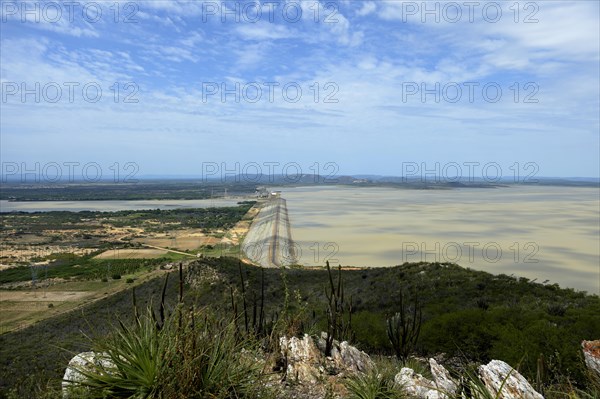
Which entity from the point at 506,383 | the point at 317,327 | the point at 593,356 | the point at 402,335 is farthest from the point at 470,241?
the point at 506,383

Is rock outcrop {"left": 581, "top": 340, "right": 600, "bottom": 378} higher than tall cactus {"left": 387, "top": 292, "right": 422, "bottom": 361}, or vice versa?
rock outcrop {"left": 581, "top": 340, "right": 600, "bottom": 378}

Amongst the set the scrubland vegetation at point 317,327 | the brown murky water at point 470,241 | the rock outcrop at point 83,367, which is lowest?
the brown murky water at point 470,241

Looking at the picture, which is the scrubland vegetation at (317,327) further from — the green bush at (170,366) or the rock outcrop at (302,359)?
the rock outcrop at (302,359)

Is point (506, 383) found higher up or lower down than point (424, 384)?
higher up

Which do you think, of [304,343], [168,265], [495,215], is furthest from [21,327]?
[495,215]

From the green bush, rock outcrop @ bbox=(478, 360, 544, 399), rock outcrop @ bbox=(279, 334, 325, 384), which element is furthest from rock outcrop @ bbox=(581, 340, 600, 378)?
the green bush

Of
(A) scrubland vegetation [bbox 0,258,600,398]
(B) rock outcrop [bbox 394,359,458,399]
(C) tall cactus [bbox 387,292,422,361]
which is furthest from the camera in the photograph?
(C) tall cactus [bbox 387,292,422,361]

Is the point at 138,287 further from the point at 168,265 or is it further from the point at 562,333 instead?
the point at 562,333

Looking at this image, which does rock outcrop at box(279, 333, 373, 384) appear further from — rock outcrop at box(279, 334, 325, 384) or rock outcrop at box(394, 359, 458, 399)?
rock outcrop at box(394, 359, 458, 399)

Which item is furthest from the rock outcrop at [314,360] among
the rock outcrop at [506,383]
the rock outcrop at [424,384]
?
the rock outcrop at [506,383]

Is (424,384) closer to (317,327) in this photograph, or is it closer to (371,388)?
(371,388)
